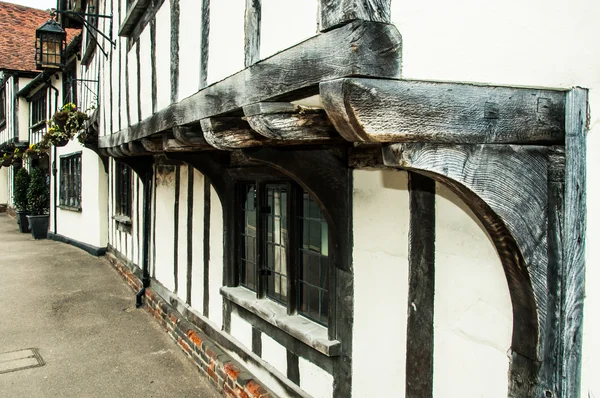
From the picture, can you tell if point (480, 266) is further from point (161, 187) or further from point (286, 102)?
point (161, 187)

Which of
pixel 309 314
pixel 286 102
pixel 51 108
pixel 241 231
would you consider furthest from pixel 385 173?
pixel 51 108

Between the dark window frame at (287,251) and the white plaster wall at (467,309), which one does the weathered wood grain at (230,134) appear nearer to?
the dark window frame at (287,251)

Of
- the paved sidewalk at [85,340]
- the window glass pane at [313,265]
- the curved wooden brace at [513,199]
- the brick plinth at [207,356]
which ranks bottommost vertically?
the paved sidewalk at [85,340]

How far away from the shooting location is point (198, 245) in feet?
18.6

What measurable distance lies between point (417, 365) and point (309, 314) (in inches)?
52.7

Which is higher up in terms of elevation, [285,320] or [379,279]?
[379,279]

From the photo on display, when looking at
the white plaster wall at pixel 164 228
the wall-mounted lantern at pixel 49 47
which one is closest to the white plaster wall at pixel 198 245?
the white plaster wall at pixel 164 228

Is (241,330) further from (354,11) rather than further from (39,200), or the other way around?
(39,200)

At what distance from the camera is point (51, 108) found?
1541 cm

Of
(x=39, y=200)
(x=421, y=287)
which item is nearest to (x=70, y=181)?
(x=39, y=200)

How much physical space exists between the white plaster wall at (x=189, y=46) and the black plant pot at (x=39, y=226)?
12766 millimetres

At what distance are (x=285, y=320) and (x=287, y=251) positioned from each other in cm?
51

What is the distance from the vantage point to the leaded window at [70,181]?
13430 millimetres

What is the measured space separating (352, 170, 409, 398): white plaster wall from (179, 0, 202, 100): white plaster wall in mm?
1669
